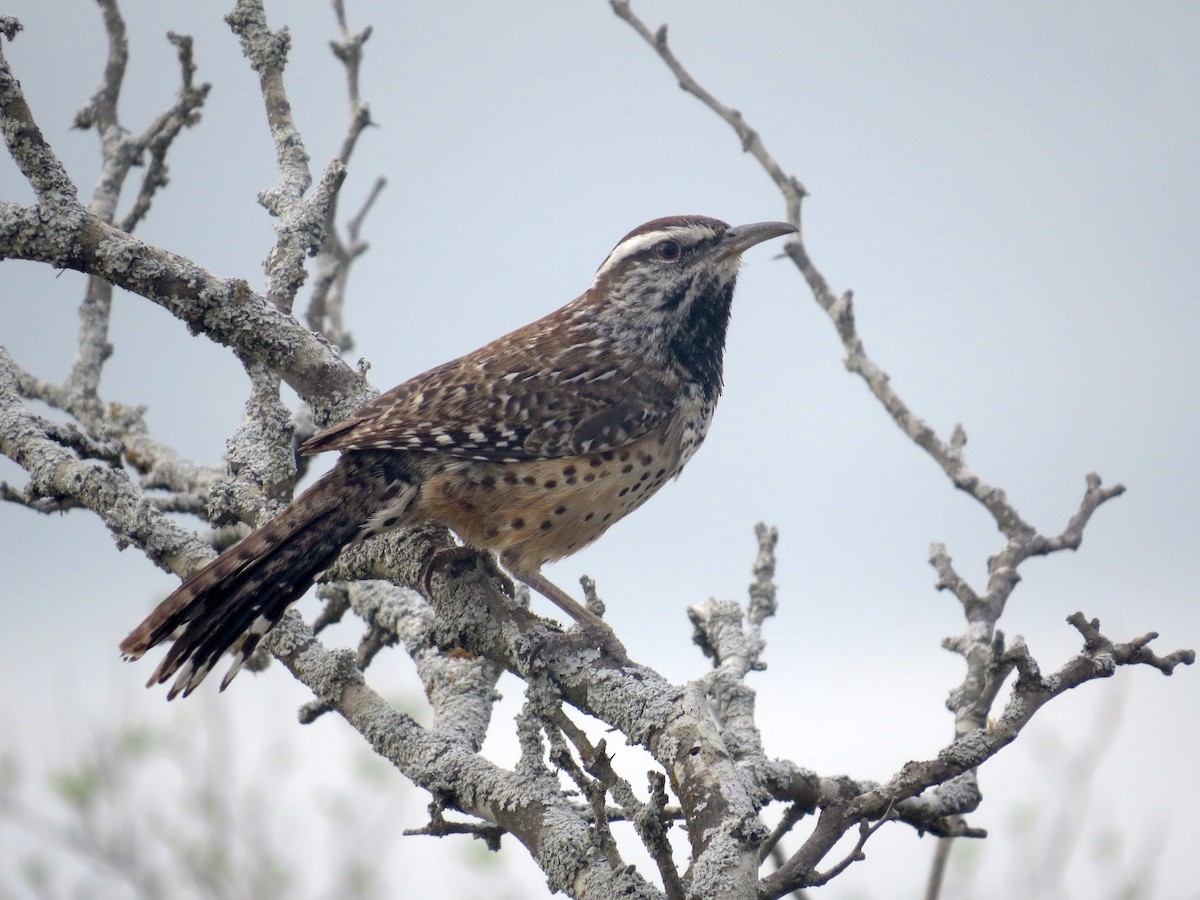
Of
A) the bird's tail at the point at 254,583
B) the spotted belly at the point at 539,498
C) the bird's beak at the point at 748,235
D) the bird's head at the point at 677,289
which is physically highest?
the bird's beak at the point at 748,235

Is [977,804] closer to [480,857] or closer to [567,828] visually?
[567,828]

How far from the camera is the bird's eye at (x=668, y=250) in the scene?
11.7 ft

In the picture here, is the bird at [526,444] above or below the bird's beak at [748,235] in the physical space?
below

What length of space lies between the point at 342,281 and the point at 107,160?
3.00 feet

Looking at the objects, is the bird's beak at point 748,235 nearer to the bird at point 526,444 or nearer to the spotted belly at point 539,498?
the bird at point 526,444

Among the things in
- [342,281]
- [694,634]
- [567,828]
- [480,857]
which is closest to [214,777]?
[480,857]

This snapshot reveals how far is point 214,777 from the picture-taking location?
4551 mm

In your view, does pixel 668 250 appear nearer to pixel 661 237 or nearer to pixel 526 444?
pixel 661 237

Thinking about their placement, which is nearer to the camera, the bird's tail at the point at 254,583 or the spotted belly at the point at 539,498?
the bird's tail at the point at 254,583

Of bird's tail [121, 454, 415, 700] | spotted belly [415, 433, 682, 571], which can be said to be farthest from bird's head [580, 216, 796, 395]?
bird's tail [121, 454, 415, 700]

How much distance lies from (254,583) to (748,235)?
178cm

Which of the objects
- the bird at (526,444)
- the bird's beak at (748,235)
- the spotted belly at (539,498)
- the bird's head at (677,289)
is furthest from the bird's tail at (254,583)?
the bird's beak at (748,235)

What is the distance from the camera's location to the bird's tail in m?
2.42

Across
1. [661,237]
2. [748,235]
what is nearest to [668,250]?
[661,237]
